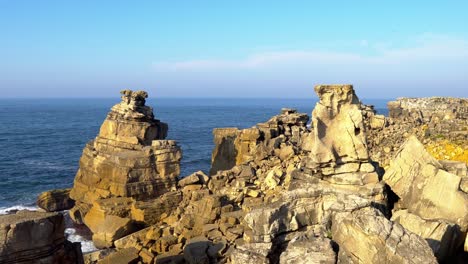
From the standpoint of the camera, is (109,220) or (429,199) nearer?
(429,199)

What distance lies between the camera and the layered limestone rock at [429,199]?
33.5 feet

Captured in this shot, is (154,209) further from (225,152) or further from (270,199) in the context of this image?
(225,152)

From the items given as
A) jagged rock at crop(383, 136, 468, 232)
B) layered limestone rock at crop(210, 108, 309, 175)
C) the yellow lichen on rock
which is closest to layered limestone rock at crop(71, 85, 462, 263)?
jagged rock at crop(383, 136, 468, 232)

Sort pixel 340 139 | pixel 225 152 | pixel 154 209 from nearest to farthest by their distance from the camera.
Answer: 1. pixel 340 139
2. pixel 154 209
3. pixel 225 152

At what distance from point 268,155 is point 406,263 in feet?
69.5

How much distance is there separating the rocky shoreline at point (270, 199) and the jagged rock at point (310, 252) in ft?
0.08

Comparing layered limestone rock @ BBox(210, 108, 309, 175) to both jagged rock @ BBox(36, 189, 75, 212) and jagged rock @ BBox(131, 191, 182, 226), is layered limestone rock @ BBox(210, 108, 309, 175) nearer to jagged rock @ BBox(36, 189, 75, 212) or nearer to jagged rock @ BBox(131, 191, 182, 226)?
jagged rock @ BBox(131, 191, 182, 226)

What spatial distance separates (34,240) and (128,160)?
1718 cm

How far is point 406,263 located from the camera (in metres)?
7.94

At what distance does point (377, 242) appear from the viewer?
8.40m

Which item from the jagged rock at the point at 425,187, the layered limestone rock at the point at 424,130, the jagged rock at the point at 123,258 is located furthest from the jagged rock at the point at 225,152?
the jagged rock at the point at 425,187

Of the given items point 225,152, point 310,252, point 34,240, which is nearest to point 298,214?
point 310,252

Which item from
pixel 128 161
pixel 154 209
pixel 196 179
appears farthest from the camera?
pixel 128 161

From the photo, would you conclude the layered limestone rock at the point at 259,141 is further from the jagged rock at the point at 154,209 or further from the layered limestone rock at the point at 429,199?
the layered limestone rock at the point at 429,199
